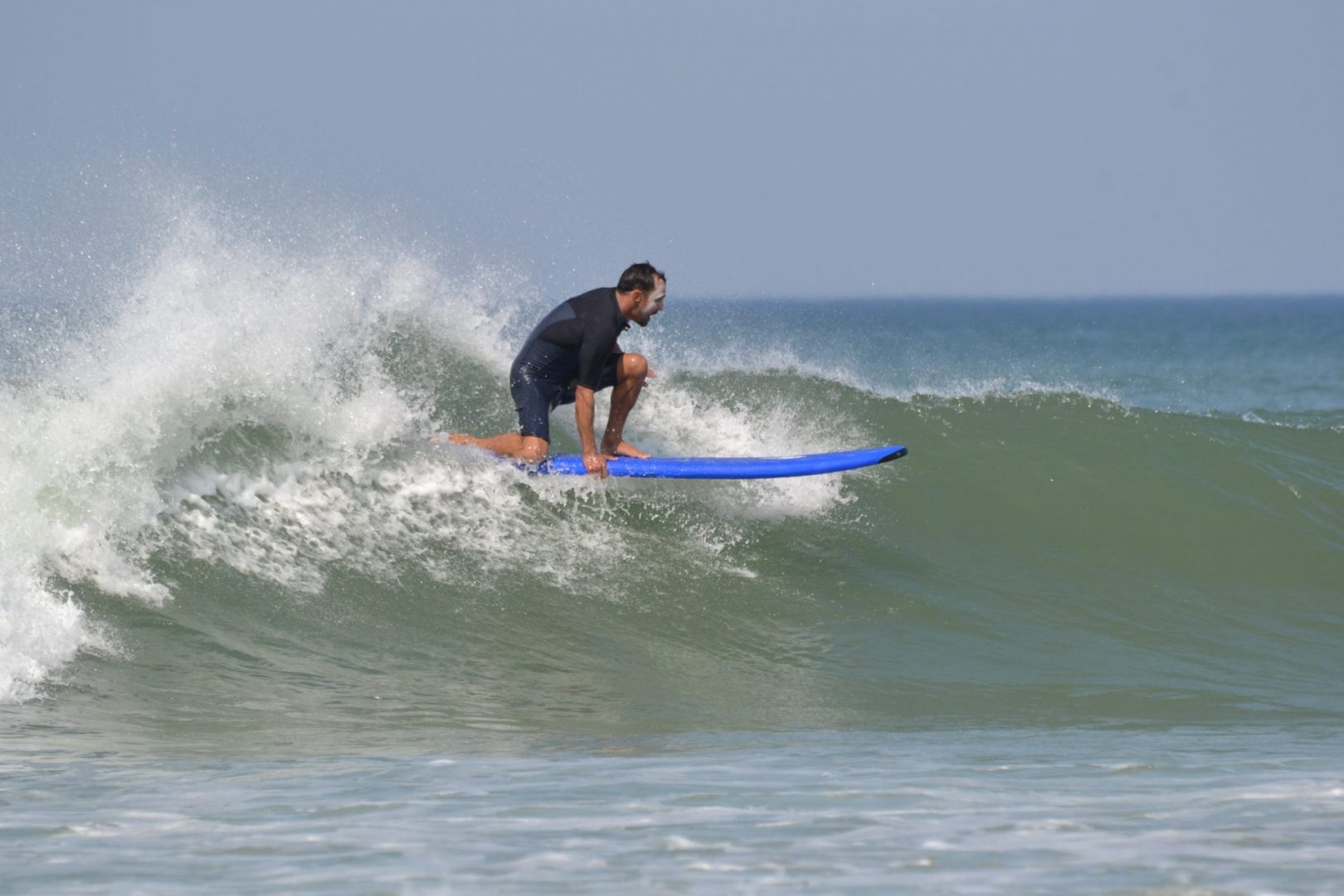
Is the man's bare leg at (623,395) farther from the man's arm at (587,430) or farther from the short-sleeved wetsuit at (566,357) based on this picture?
the man's arm at (587,430)

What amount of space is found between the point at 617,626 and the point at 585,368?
132 cm

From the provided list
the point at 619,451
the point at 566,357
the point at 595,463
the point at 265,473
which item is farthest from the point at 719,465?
the point at 265,473

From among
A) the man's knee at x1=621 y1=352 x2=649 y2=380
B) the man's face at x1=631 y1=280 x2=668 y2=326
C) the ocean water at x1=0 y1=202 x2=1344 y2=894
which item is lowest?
the ocean water at x1=0 y1=202 x2=1344 y2=894

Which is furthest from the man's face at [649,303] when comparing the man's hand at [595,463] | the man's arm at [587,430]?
the man's hand at [595,463]

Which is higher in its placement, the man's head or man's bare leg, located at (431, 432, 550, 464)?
the man's head

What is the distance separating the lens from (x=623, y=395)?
7676 mm

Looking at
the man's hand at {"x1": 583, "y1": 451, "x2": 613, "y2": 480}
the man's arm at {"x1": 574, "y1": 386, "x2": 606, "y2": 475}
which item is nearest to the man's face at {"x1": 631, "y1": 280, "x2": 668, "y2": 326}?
the man's arm at {"x1": 574, "y1": 386, "x2": 606, "y2": 475}

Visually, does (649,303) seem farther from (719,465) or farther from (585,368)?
(719,465)

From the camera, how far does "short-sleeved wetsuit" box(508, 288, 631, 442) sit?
716 cm

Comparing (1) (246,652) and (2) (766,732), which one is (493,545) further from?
(2) (766,732)

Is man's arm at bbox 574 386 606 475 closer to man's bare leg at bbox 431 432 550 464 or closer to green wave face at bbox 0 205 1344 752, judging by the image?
man's bare leg at bbox 431 432 550 464

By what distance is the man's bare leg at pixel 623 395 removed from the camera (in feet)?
24.9

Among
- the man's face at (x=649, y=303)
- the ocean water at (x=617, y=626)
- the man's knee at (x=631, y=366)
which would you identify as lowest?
the ocean water at (x=617, y=626)

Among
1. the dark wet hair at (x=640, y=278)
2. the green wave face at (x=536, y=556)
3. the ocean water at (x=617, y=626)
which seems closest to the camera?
the ocean water at (x=617, y=626)
